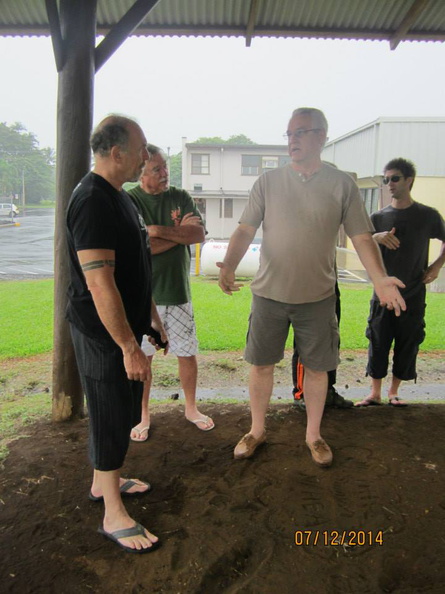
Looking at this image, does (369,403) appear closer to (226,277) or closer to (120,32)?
(226,277)

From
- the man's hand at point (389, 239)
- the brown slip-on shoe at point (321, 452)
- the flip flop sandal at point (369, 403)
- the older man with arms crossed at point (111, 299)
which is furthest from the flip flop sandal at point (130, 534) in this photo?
the man's hand at point (389, 239)

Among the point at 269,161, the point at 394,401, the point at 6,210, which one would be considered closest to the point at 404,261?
the point at 394,401

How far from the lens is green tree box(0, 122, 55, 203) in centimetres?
4075

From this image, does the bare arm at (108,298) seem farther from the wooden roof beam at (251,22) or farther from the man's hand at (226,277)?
the wooden roof beam at (251,22)

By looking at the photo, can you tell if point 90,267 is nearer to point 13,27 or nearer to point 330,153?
point 13,27

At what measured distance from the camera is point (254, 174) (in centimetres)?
2791

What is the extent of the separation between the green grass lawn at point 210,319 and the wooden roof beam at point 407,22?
3.42m

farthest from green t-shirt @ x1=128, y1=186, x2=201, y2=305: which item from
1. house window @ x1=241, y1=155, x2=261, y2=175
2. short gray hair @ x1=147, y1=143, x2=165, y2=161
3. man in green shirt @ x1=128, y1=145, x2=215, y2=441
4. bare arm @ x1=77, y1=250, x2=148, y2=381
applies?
house window @ x1=241, y1=155, x2=261, y2=175

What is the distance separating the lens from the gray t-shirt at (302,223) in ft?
8.45

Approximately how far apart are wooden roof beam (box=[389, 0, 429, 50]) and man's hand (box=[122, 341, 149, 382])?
3631 mm

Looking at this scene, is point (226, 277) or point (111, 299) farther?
point (226, 277)

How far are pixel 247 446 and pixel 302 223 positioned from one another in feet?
4.66

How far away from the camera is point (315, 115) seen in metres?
2.60

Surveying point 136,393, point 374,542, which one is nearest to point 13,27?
point 136,393
